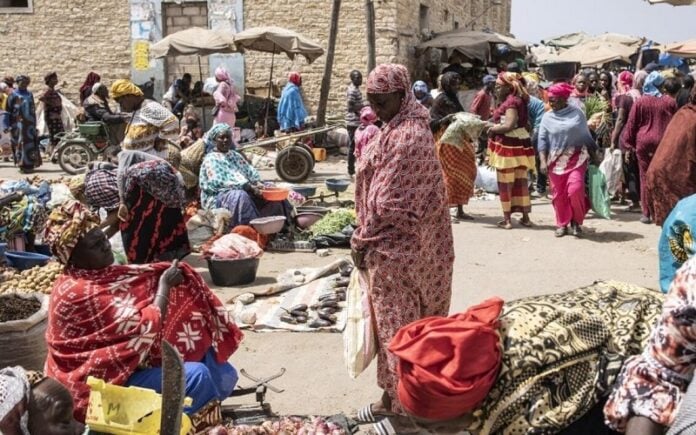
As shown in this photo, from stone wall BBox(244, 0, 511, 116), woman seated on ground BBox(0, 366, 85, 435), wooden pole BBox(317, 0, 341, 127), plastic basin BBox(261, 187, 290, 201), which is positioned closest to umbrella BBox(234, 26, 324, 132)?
wooden pole BBox(317, 0, 341, 127)

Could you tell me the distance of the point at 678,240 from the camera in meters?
3.00

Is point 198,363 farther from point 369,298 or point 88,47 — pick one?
point 88,47

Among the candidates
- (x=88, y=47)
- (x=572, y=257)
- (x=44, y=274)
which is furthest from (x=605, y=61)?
(x=44, y=274)

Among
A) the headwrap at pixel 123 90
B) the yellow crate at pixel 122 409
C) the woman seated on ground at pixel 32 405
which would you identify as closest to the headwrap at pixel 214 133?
the headwrap at pixel 123 90

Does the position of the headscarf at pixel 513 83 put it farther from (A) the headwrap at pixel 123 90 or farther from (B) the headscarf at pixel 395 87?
(B) the headscarf at pixel 395 87

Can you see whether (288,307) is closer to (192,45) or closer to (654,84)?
(654,84)

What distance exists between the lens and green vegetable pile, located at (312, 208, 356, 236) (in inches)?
344

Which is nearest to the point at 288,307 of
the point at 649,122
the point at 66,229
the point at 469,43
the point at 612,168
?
the point at 66,229

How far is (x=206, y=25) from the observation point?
19.9m

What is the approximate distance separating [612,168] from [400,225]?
23.3 feet

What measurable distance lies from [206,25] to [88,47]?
305cm

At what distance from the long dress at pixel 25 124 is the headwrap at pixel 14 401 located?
511 inches

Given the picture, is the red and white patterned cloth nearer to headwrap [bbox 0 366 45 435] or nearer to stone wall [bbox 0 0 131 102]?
headwrap [bbox 0 366 45 435]

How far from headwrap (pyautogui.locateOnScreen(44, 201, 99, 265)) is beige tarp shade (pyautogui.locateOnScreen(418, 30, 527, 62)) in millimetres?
17548
